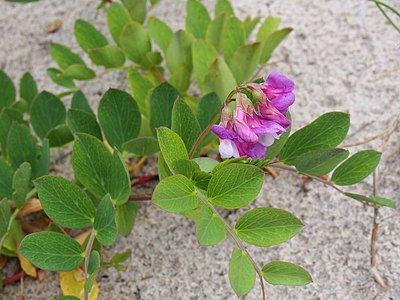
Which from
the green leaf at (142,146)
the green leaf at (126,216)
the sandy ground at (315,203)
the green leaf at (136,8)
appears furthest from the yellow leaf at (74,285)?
the green leaf at (136,8)

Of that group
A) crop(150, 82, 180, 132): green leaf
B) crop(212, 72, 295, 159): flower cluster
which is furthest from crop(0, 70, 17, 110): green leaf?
crop(212, 72, 295, 159): flower cluster

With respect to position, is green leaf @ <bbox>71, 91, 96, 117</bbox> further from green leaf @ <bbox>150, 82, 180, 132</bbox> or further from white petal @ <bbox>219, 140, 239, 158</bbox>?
white petal @ <bbox>219, 140, 239, 158</bbox>

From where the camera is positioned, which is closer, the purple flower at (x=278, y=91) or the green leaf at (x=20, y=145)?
the purple flower at (x=278, y=91)

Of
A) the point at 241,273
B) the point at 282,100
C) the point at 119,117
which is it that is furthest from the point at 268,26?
the point at 241,273

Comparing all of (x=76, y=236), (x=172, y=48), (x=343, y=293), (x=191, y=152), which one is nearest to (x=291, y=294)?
(x=343, y=293)

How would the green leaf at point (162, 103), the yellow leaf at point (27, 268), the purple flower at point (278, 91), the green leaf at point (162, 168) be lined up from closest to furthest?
the purple flower at point (278, 91), the green leaf at point (162, 168), the green leaf at point (162, 103), the yellow leaf at point (27, 268)

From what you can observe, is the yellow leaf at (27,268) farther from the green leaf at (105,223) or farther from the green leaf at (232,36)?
the green leaf at (232,36)
